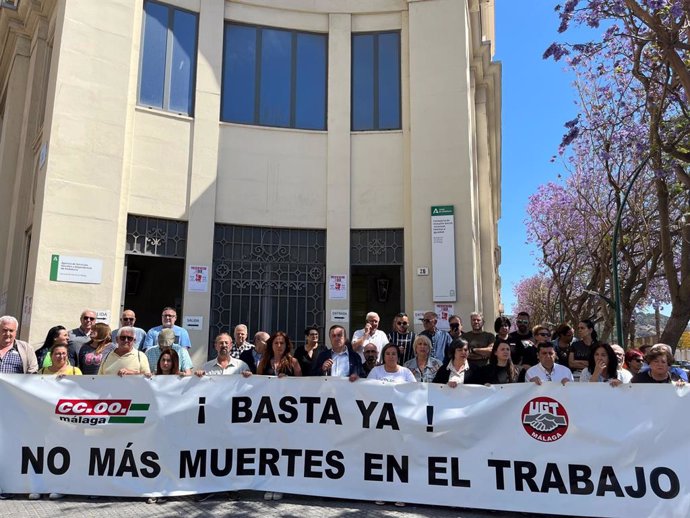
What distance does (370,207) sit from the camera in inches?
489

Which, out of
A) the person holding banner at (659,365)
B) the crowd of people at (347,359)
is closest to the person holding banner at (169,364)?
the crowd of people at (347,359)

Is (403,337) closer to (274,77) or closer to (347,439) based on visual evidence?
(347,439)

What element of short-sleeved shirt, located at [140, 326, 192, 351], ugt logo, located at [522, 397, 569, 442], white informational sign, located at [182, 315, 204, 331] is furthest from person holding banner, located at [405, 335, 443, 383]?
white informational sign, located at [182, 315, 204, 331]

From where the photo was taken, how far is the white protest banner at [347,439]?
5.46 m

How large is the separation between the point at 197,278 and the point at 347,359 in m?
5.37

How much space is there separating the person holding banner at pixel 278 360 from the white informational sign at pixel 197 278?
4941mm

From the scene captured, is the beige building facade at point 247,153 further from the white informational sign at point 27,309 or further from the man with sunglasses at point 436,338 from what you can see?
the man with sunglasses at point 436,338

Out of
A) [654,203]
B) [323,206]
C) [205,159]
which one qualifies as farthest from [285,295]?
[654,203]

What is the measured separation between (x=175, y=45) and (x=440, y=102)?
5.58 meters

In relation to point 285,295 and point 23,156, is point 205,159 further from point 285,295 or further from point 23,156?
point 23,156

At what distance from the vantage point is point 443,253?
11750 mm

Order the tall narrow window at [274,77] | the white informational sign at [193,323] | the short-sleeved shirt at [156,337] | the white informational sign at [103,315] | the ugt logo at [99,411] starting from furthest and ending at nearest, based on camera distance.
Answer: the tall narrow window at [274,77]
the white informational sign at [193,323]
the white informational sign at [103,315]
the short-sleeved shirt at [156,337]
the ugt logo at [99,411]

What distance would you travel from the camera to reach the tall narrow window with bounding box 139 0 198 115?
11.8 metres

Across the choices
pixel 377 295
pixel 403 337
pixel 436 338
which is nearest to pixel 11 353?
pixel 403 337
